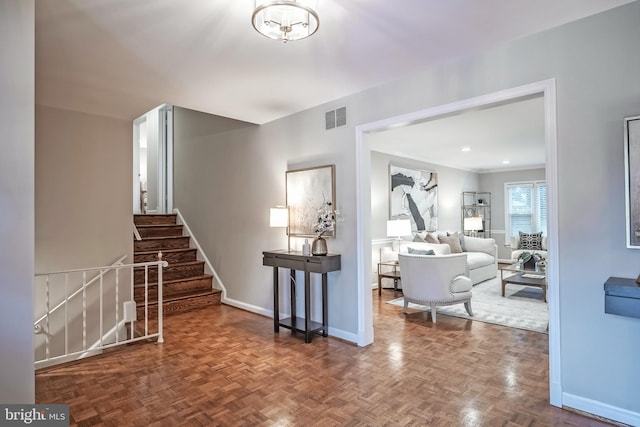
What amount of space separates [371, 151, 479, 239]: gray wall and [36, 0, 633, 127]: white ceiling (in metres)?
2.99

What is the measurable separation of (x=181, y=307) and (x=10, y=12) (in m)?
3.95

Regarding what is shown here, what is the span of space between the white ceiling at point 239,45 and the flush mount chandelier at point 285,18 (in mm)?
247

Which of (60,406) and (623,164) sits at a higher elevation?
(623,164)

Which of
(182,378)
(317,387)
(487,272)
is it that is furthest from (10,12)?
(487,272)

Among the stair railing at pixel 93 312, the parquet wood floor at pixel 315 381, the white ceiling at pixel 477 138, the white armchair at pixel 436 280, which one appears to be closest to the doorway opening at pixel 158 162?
the stair railing at pixel 93 312

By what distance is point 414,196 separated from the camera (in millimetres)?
7105

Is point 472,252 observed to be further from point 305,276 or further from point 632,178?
point 632,178

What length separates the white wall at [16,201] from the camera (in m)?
1.42

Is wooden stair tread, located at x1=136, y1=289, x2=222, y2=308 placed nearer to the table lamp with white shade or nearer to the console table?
the console table

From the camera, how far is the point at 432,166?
7.79 meters

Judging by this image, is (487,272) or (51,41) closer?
(51,41)

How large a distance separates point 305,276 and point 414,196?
13.7 ft

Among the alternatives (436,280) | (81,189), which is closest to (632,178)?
(436,280)

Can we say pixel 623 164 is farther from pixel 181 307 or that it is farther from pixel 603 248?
pixel 181 307
